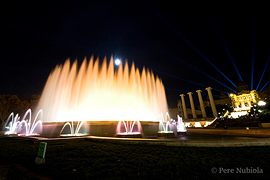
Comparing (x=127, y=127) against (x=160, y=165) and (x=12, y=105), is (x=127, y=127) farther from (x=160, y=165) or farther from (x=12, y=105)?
(x=12, y=105)

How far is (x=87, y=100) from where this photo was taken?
74.7 ft

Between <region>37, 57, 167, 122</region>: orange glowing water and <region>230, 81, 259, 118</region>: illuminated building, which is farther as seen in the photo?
<region>230, 81, 259, 118</region>: illuminated building

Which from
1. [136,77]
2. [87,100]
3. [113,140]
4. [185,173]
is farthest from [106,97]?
[185,173]

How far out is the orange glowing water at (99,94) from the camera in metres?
22.0

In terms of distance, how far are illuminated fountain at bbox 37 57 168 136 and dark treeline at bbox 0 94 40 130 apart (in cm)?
1908

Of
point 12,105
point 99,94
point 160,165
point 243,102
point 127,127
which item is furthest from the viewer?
point 243,102

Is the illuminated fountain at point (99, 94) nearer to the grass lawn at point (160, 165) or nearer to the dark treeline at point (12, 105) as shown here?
the grass lawn at point (160, 165)

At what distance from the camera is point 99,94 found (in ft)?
76.5

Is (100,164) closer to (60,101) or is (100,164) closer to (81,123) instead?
(81,123)

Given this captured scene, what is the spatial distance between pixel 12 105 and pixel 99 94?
3306 centimetres

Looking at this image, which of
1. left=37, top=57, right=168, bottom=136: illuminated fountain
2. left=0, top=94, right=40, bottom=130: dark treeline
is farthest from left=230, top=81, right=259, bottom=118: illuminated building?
left=0, top=94, right=40, bottom=130: dark treeline

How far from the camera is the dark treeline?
3576 cm

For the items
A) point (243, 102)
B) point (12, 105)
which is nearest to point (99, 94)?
point (12, 105)

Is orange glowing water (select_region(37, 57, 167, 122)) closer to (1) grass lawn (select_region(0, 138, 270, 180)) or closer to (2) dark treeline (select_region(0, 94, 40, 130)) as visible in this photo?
→ (1) grass lawn (select_region(0, 138, 270, 180))
